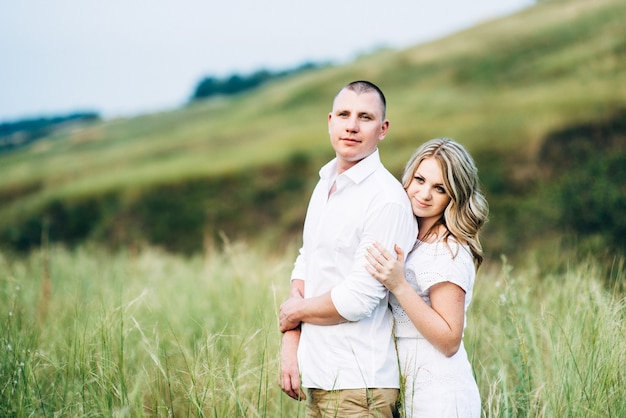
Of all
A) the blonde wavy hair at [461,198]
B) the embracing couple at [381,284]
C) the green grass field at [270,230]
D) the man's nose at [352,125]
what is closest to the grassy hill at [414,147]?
the green grass field at [270,230]

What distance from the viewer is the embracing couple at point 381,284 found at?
2.76 m

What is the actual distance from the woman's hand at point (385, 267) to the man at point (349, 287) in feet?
0.14

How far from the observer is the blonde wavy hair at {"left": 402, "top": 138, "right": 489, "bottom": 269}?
2949mm

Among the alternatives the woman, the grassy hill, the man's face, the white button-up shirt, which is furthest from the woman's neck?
the grassy hill

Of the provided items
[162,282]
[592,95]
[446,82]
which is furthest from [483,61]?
[162,282]

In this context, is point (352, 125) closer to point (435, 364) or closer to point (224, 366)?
point (435, 364)

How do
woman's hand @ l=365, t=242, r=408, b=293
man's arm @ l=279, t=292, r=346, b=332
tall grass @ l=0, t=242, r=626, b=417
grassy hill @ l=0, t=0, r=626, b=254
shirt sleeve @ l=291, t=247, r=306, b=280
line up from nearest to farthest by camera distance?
woman's hand @ l=365, t=242, r=408, b=293 < man's arm @ l=279, t=292, r=346, b=332 < tall grass @ l=0, t=242, r=626, b=417 < shirt sleeve @ l=291, t=247, r=306, b=280 < grassy hill @ l=0, t=0, r=626, b=254

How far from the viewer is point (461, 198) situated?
3.00 m

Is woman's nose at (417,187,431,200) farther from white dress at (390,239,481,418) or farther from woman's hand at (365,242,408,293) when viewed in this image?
woman's hand at (365,242,408,293)

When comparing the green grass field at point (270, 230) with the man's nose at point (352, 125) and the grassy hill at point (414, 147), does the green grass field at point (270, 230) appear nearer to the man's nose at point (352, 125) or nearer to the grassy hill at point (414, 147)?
the grassy hill at point (414, 147)

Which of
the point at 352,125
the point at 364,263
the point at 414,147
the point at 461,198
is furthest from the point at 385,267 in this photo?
the point at 414,147

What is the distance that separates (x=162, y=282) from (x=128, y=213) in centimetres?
1761

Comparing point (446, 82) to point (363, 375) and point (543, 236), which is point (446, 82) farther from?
point (363, 375)

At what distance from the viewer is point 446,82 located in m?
35.7
